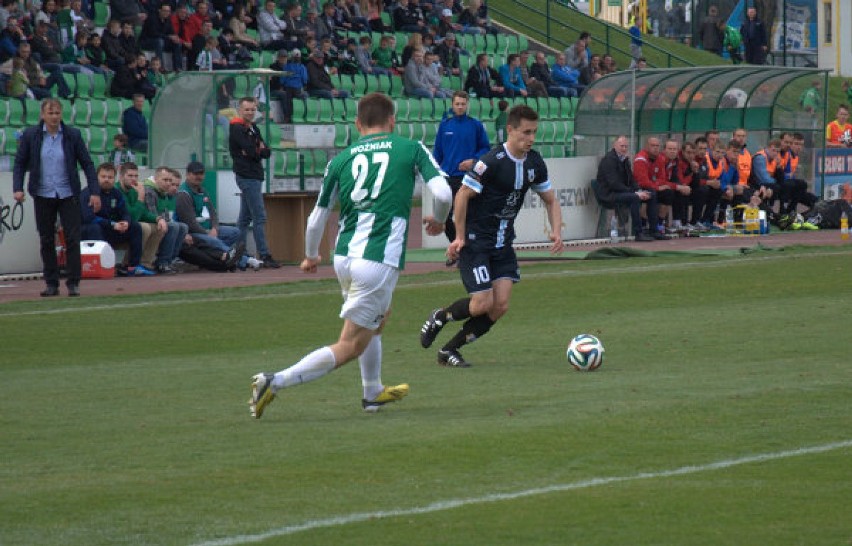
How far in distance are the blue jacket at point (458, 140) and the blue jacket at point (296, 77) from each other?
10.9m

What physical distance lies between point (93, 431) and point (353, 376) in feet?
9.57

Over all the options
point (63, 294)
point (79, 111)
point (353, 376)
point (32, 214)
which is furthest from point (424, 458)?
point (79, 111)

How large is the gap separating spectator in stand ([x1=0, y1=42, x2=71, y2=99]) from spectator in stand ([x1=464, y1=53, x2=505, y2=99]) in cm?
1076

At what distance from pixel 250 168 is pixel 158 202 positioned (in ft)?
4.39

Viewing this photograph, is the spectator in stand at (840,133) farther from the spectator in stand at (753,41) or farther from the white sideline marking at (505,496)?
the white sideline marking at (505,496)

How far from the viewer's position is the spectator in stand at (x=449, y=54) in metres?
36.8

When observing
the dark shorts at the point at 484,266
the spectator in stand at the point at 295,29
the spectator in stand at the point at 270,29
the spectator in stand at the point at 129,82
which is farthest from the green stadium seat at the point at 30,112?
the dark shorts at the point at 484,266

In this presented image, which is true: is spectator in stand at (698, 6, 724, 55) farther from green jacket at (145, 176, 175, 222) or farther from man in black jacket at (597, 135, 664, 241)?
green jacket at (145, 176, 175, 222)

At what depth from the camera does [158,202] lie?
67.2ft

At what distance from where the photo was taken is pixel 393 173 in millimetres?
9391

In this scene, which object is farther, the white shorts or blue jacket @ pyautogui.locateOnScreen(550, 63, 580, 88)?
blue jacket @ pyautogui.locateOnScreen(550, 63, 580, 88)

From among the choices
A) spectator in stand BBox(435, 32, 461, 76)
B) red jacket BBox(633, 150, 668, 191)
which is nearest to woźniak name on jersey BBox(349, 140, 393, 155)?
red jacket BBox(633, 150, 668, 191)

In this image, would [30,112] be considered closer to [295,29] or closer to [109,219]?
[109,219]

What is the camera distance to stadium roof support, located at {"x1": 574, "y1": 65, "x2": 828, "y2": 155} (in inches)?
1134
